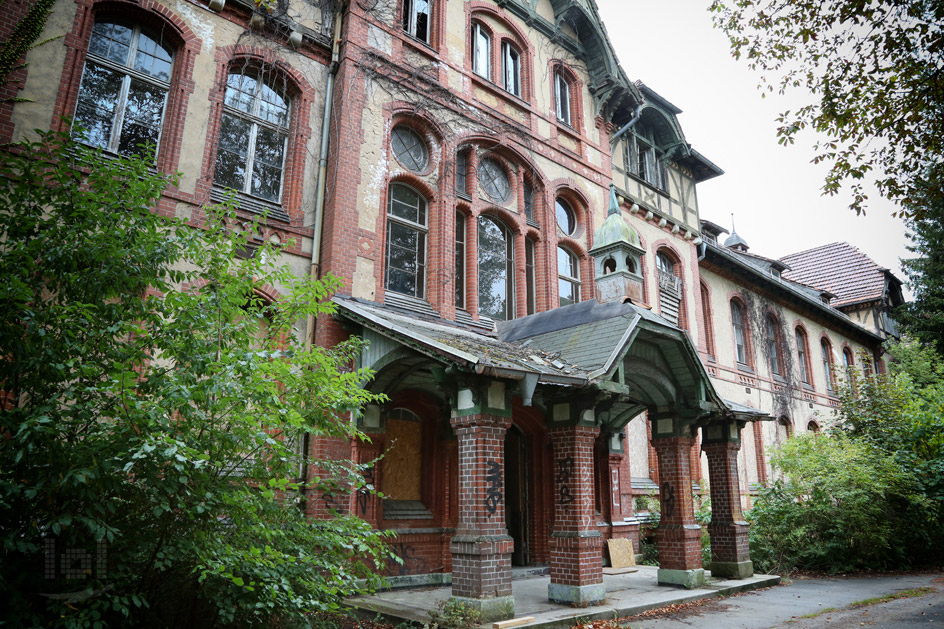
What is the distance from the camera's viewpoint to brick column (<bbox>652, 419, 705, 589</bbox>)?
1064 cm

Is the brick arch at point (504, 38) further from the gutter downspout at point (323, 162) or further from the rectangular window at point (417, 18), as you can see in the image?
the gutter downspout at point (323, 162)

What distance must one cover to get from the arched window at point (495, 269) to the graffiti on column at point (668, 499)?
4.40m

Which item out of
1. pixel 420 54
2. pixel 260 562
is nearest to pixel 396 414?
pixel 260 562

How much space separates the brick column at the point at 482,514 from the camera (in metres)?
7.39

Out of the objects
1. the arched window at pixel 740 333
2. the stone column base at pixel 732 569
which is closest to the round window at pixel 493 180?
the stone column base at pixel 732 569

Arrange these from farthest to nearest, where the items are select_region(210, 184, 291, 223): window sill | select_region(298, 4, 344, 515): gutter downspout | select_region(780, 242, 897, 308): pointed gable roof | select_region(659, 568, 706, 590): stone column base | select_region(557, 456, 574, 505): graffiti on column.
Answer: select_region(780, 242, 897, 308): pointed gable roof
select_region(659, 568, 706, 590): stone column base
select_region(298, 4, 344, 515): gutter downspout
select_region(210, 184, 291, 223): window sill
select_region(557, 456, 574, 505): graffiti on column

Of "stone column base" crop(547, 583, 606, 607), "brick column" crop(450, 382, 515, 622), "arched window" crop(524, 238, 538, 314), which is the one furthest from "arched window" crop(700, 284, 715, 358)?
"brick column" crop(450, 382, 515, 622)

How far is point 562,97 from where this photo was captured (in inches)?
627

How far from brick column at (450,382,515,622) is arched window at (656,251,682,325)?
5762 mm

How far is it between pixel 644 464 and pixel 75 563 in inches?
514

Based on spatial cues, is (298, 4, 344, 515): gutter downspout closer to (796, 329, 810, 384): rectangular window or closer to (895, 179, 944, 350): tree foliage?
(796, 329, 810, 384): rectangular window

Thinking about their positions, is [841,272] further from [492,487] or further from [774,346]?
[492,487]

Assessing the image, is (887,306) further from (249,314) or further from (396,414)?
(249,314)

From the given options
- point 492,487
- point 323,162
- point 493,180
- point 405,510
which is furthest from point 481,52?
point 492,487
